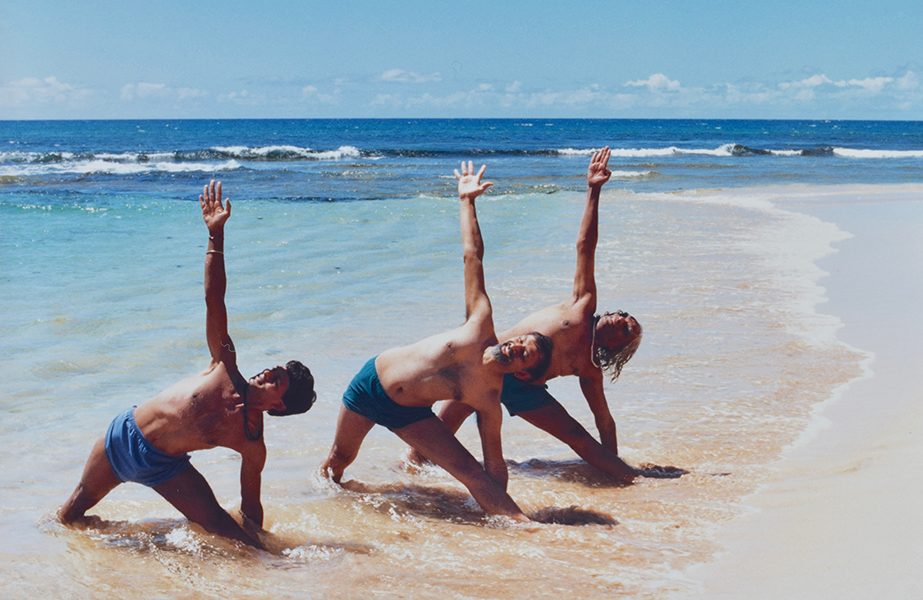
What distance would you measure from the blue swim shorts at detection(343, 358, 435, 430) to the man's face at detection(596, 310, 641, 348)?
1.13m

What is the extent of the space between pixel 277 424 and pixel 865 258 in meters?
8.88

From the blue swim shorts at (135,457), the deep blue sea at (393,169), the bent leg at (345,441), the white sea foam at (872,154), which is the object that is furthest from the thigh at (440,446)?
the white sea foam at (872,154)

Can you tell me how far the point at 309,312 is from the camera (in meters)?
8.71

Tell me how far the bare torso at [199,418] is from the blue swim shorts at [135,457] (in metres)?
0.04

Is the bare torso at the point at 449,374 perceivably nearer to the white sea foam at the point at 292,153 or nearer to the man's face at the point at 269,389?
the man's face at the point at 269,389

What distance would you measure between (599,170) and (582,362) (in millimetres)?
1323

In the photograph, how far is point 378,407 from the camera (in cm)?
439

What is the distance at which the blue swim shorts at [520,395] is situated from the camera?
4.75 meters

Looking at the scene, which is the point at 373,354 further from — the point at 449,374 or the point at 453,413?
the point at 449,374

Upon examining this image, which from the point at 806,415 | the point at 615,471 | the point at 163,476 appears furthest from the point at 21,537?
the point at 806,415

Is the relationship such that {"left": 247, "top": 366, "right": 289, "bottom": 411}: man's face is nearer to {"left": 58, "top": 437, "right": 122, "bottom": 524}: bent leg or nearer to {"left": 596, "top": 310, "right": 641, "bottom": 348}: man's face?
{"left": 58, "top": 437, "right": 122, "bottom": 524}: bent leg

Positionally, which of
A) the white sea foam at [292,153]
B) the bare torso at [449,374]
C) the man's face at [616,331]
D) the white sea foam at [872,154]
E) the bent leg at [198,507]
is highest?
the white sea foam at [872,154]

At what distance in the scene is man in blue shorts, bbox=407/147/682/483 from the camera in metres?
4.76

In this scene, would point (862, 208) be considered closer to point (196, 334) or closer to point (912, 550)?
point (196, 334)
